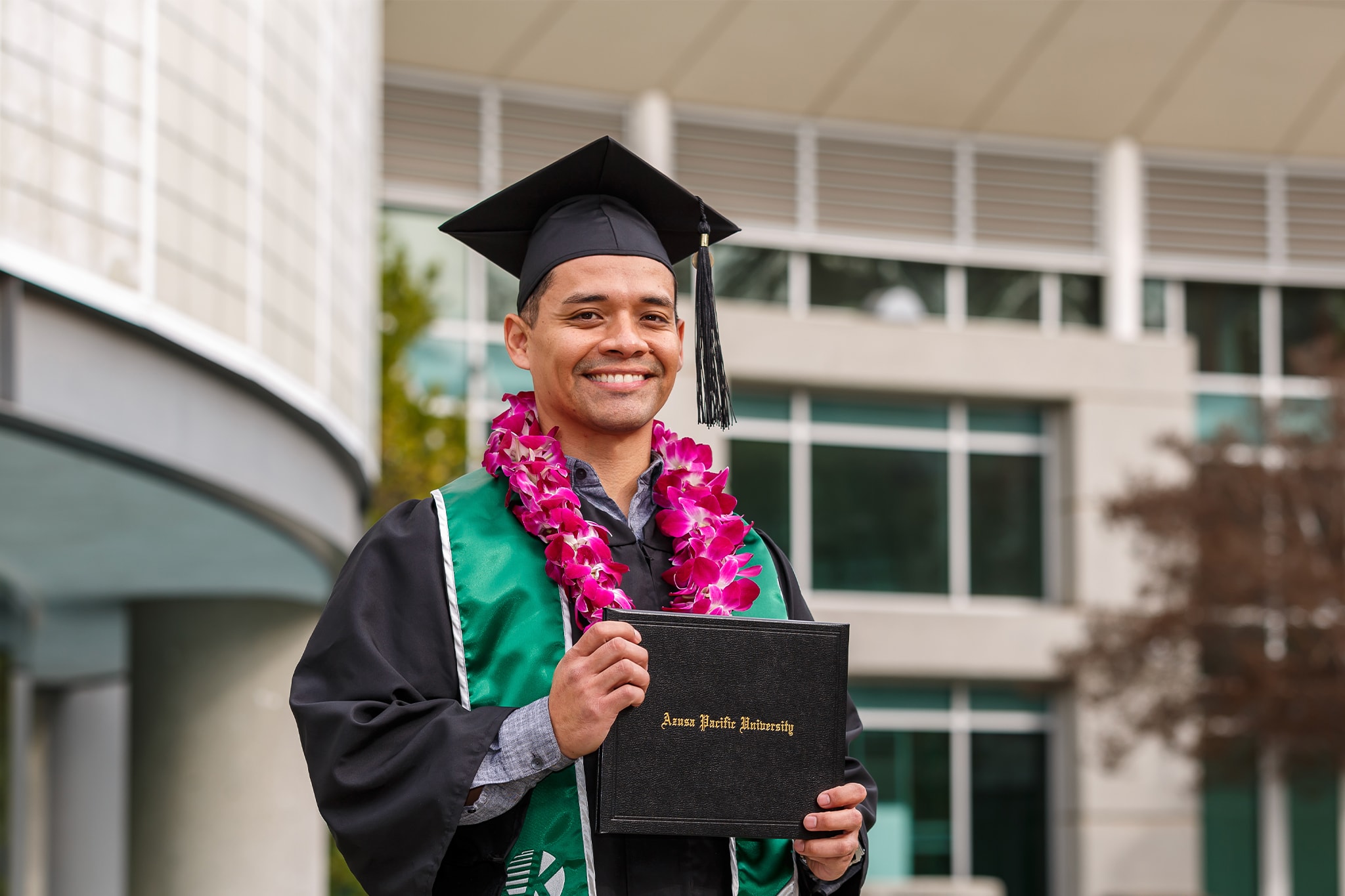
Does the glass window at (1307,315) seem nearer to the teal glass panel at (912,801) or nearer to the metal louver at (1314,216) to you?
the metal louver at (1314,216)

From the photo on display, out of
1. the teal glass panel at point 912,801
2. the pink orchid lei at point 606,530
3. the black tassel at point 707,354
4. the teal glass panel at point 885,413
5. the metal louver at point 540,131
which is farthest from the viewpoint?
the teal glass panel at point 885,413

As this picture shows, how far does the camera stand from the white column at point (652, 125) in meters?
18.7

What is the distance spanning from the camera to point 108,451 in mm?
6387

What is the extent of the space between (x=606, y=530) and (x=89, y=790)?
1263 cm

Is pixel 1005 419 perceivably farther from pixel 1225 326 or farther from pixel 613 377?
pixel 613 377

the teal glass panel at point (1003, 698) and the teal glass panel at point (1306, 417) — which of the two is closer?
the teal glass panel at point (1306, 417)

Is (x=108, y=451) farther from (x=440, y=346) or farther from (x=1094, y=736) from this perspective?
(x=1094, y=736)

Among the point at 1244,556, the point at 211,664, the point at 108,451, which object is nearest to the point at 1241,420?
the point at 1244,556

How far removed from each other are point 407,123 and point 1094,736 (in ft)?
32.7

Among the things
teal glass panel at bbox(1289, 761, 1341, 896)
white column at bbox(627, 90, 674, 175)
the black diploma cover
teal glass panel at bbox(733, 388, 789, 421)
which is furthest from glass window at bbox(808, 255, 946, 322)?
the black diploma cover

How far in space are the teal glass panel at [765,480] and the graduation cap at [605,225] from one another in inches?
632

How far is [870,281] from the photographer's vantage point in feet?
66.2

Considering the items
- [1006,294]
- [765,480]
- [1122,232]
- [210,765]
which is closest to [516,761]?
[210,765]

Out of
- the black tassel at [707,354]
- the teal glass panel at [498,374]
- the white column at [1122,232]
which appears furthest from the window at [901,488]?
the black tassel at [707,354]
